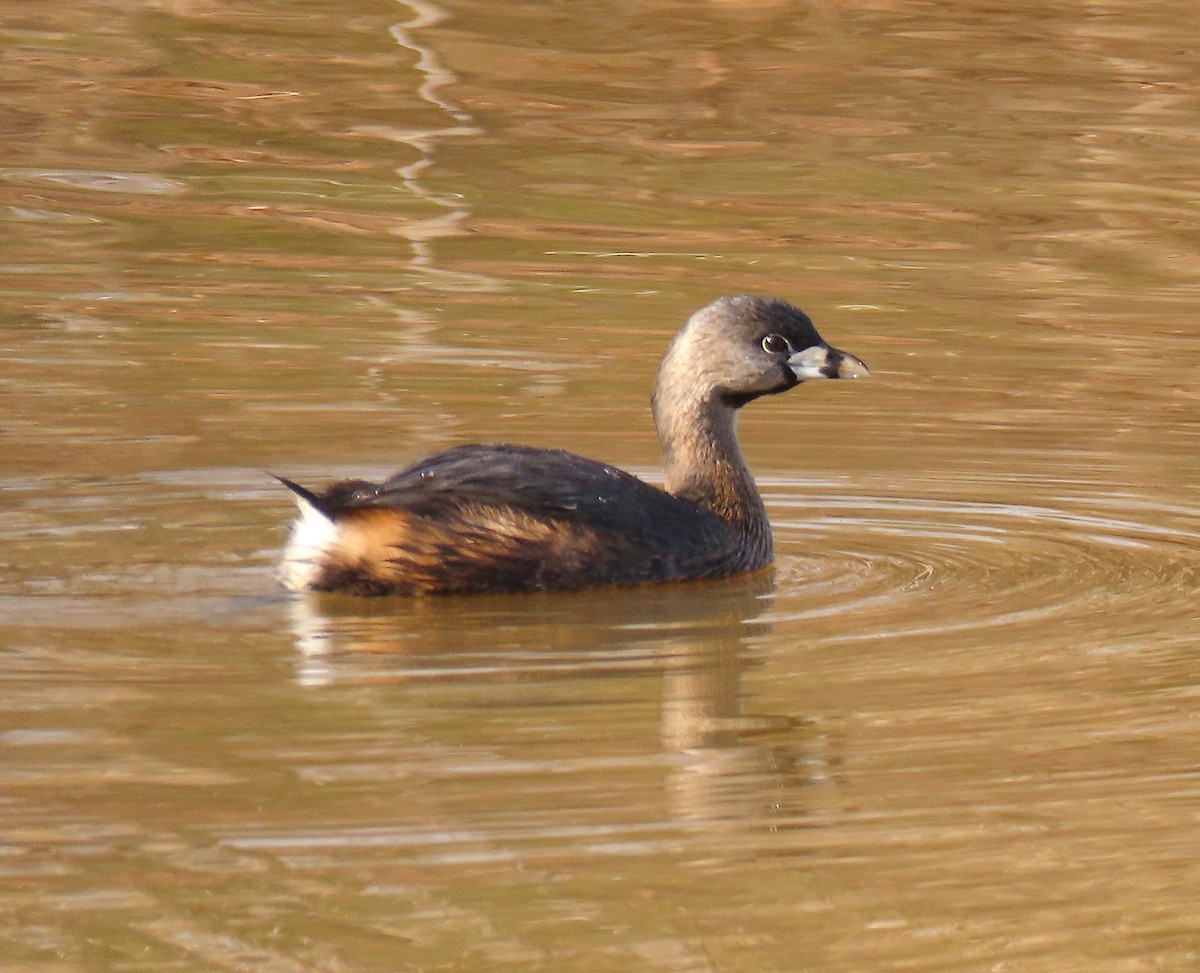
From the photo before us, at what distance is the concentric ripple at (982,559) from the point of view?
7.06 meters

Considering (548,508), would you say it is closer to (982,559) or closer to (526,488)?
(526,488)

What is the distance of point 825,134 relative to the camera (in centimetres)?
1581

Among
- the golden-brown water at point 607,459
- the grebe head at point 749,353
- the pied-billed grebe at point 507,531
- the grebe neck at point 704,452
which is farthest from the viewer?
the grebe head at point 749,353

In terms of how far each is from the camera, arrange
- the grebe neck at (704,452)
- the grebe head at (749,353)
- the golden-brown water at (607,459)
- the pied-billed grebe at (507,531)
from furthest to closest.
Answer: the grebe head at (749,353)
the grebe neck at (704,452)
the pied-billed grebe at (507,531)
the golden-brown water at (607,459)

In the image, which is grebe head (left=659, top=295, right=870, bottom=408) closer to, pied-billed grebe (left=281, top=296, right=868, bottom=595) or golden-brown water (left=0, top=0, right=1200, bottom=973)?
pied-billed grebe (left=281, top=296, right=868, bottom=595)

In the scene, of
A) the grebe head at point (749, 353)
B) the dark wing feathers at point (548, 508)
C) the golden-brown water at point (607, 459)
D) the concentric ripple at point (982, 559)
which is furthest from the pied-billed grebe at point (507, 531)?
the grebe head at point (749, 353)

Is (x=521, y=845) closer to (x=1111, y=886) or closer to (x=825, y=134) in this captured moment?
(x=1111, y=886)

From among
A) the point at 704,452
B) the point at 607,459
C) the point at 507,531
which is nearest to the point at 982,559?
the point at 704,452

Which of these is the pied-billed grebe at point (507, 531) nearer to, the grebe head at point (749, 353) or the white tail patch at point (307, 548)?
the white tail patch at point (307, 548)

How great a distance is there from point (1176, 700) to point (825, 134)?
32.5 feet

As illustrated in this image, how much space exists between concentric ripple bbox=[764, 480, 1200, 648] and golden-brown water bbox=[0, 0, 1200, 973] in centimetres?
3

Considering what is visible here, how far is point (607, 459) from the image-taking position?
9.31 m

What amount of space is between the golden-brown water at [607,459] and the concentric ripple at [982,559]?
0.03 meters

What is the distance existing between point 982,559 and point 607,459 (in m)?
1.87
